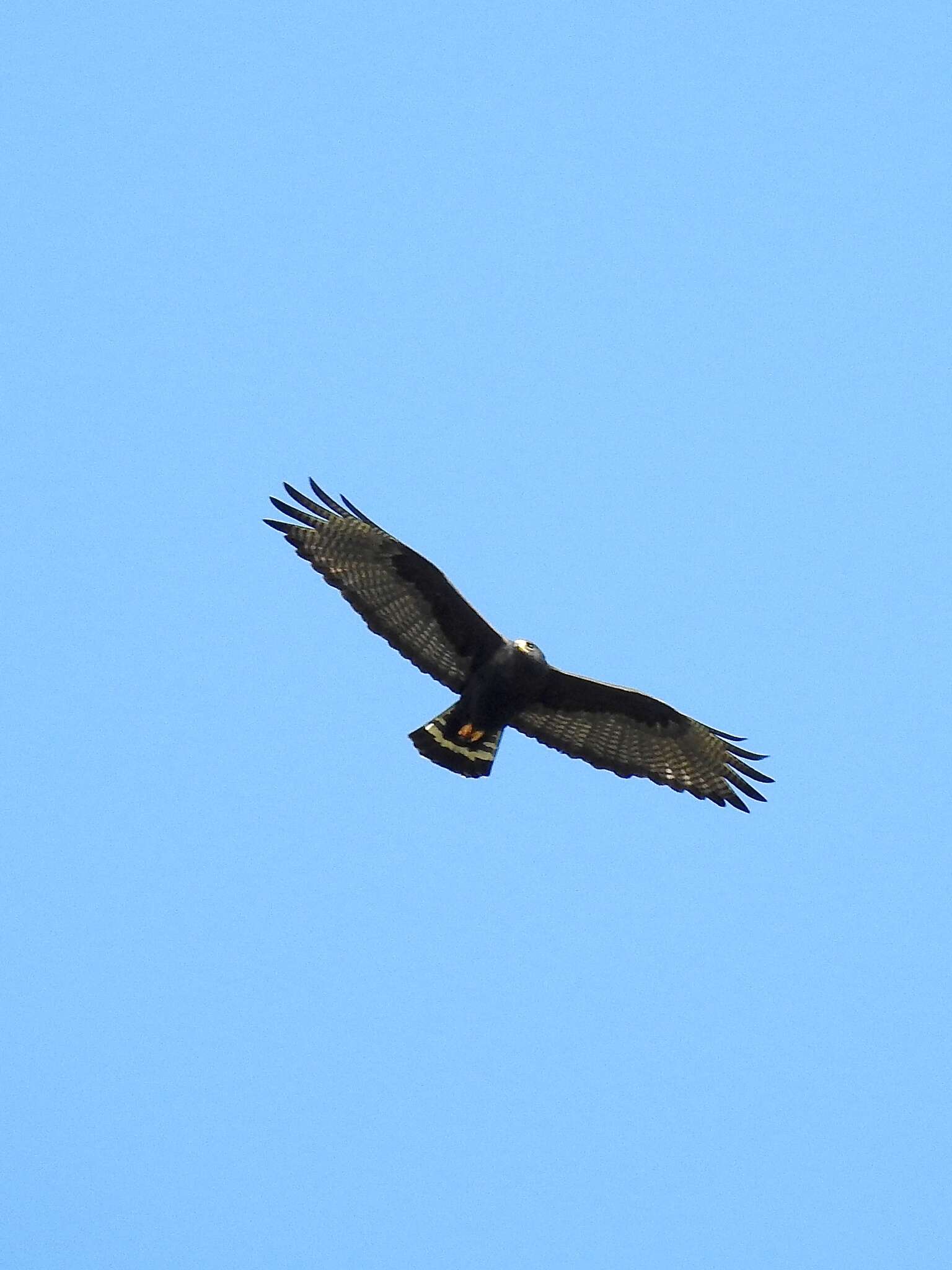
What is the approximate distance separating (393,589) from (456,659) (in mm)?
761

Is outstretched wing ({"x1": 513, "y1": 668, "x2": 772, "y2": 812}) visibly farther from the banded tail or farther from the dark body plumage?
the banded tail

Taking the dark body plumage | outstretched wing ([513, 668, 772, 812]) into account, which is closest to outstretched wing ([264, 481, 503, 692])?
the dark body plumage

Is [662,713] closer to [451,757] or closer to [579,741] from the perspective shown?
[579,741]

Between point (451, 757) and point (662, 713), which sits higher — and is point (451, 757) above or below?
below

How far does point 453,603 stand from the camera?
16.4m

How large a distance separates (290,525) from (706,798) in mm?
4196

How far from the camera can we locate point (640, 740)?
1731 centimetres

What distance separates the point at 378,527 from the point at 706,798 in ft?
12.1

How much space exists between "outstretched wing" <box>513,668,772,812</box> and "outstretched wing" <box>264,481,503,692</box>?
82 cm

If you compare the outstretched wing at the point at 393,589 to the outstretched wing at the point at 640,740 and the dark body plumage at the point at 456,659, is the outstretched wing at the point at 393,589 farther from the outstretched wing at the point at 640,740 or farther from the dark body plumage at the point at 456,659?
the outstretched wing at the point at 640,740

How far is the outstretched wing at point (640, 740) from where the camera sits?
56.0 ft

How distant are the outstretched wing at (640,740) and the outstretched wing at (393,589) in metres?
0.82

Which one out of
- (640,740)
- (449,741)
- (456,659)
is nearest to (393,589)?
(456,659)

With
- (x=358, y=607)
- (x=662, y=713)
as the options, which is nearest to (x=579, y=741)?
(x=662, y=713)
